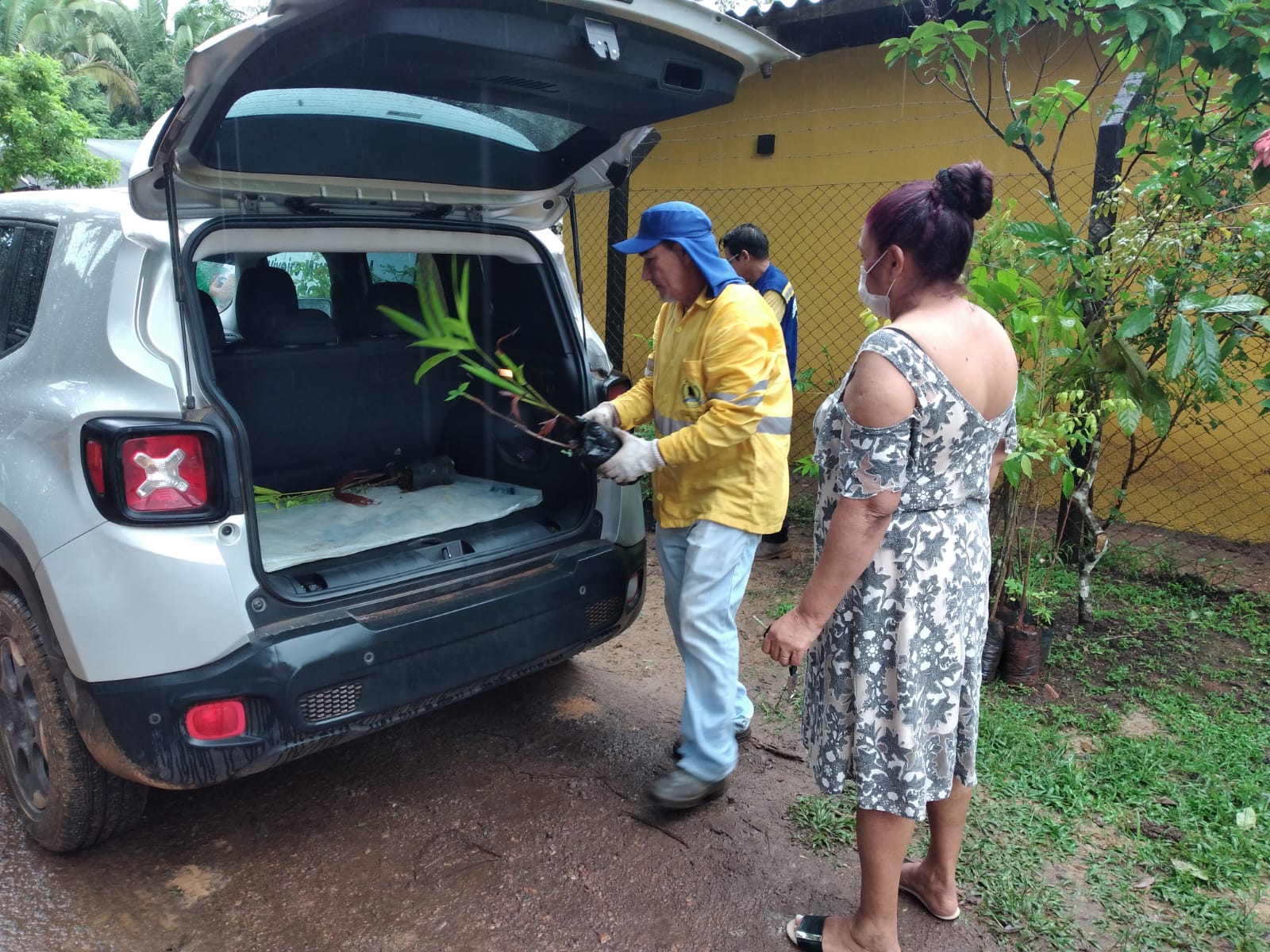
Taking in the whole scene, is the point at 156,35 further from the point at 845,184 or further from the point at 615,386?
the point at 615,386

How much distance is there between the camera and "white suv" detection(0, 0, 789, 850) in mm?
2154

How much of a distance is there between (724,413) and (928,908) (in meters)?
1.40

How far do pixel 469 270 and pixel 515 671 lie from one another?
1.55 meters

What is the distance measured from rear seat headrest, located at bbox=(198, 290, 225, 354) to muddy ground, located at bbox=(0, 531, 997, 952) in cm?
148

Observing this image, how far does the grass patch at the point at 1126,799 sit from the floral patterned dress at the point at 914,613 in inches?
25.5

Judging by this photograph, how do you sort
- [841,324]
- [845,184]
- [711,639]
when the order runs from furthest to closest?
[841,324]
[845,184]
[711,639]

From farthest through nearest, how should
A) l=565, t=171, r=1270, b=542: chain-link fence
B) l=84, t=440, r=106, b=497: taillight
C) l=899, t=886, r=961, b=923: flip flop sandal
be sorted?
l=565, t=171, r=1270, b=542: chain-link fence < l=899, t=886, r=961, b=923: flip flop sandal < l=84, t=440, r=106, b=497: taillight

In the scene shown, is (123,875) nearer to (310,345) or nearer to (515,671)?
(515,671)

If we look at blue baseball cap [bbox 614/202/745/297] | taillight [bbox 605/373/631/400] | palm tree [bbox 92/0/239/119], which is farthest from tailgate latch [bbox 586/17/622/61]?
palm tree [bbox 92/0/239/119]

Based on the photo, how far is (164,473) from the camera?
85.0 inches

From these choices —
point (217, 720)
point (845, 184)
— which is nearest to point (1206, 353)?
point (217, 720)

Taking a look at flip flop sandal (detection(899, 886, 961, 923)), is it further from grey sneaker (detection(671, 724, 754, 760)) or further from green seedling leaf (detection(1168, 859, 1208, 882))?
grey sneaker (detection(671, 724, 754, 760))

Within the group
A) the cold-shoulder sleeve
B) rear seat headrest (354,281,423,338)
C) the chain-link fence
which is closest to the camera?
the cold-shoulder sleeve

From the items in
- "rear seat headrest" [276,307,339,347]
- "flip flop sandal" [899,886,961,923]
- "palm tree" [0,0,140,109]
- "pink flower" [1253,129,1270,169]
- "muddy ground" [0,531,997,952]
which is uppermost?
"palm tree" [0,0,140,109]
